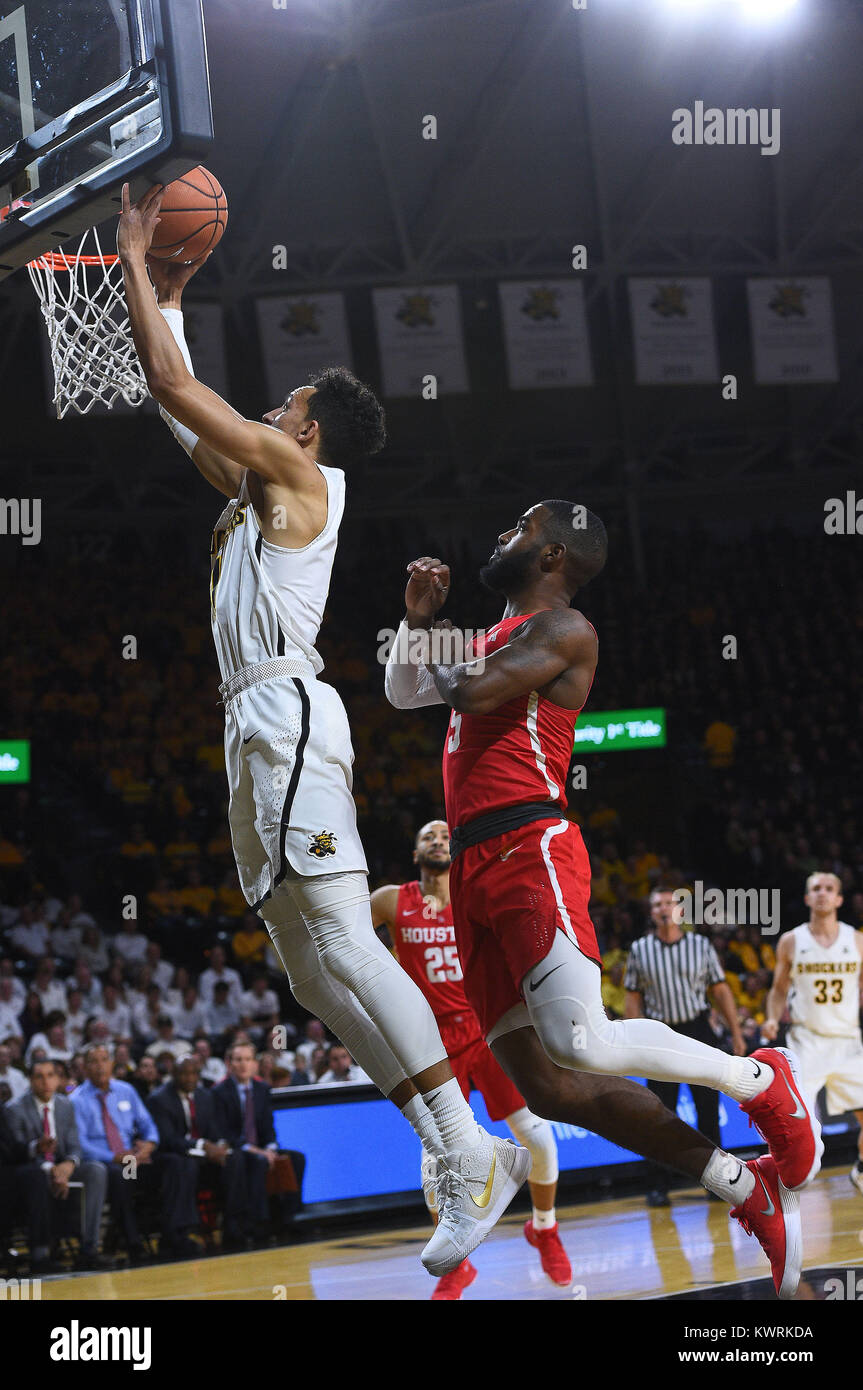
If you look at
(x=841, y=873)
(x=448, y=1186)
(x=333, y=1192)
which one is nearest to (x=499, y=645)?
(x=448, y=1186)

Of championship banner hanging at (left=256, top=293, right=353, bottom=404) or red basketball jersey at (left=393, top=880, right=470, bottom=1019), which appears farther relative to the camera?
championship banner hanging at (left=256, top=293, right=353, bottom=404)

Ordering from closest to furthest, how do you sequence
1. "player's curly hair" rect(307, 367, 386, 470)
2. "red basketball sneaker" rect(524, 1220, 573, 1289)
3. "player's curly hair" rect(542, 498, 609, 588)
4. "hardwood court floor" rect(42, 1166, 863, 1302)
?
1. "player's curly hair" rect(307, 367, 386, 470)
2. "player's curly hair" rect(542, 498, 609, 588)
3. "hardwood court floor" rect(42, 1166, 863, 1302)
4. "red basketball sneaker" rect(524, 1220, 573, 1289)

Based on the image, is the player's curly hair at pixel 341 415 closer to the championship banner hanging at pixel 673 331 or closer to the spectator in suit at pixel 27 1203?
the spectator in suit at pixel 27 1203

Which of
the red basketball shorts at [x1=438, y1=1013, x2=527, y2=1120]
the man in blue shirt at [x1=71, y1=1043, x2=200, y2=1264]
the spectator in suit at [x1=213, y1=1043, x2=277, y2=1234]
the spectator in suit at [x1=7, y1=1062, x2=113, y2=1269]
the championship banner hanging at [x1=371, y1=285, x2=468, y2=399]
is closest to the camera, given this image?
the red basketball shorts at [x1=438, y1=1013, x2=527, y2=1120]

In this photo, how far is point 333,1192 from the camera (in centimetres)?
990

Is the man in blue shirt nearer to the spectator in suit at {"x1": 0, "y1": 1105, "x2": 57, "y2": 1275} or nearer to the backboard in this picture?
the spectator in suit at {"x1": 0, "y1": 1105, "x2": 57, "y2": 1275}

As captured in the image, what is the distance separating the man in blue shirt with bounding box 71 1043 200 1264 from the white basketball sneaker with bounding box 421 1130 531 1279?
556cm

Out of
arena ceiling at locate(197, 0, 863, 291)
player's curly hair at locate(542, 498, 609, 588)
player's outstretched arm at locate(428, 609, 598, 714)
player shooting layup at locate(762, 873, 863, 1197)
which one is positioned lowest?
player shooting layup at locate(762, 873, 863, 1197)

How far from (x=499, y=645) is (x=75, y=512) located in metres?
15.5

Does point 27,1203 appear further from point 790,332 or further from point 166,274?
point 790,332

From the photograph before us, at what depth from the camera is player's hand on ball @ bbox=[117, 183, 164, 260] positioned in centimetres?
402

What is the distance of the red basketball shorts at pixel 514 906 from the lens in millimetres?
4207

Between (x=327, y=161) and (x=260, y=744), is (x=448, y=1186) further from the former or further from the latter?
(x=327, y=161)

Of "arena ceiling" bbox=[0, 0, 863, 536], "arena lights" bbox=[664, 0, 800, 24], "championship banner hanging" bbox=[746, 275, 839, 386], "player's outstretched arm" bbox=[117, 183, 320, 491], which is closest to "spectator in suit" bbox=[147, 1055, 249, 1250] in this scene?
"player's outstretched arm" bbox=[117, 183, 320, 491]
